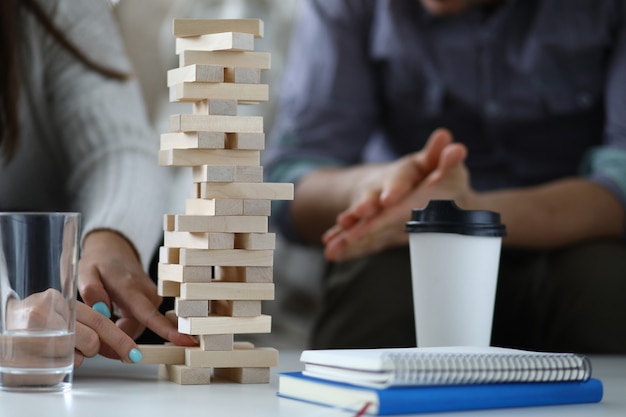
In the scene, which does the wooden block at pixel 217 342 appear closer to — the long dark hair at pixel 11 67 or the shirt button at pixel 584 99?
the long dark hair at pixel 11 67

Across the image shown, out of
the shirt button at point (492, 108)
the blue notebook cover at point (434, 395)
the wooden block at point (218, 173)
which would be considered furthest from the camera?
the shirt button at point (492, 108)

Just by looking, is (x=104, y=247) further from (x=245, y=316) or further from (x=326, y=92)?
(x=326, y=92)

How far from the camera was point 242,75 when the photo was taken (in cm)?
89

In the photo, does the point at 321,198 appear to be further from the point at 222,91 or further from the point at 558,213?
the point at 222,91

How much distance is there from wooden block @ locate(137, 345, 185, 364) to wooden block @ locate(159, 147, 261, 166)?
18 centimetres

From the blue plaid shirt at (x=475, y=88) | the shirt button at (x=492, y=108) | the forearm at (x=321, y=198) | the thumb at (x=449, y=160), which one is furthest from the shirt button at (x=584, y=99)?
the thumb at (x=449, y=160)

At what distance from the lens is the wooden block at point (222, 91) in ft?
2.89

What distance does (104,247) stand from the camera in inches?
41.9

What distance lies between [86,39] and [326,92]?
0.75 m

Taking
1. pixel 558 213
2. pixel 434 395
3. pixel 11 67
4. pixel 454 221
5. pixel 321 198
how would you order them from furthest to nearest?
pixel 321 198
pixel 558 213
pixel 11 67
pixel 454 221
pixel 434 395

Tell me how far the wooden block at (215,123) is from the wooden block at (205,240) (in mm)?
100

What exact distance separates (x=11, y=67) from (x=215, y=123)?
654mm

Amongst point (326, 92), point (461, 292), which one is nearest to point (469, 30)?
point (326, 92)

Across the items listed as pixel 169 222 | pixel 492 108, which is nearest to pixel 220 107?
pixel 169 222
